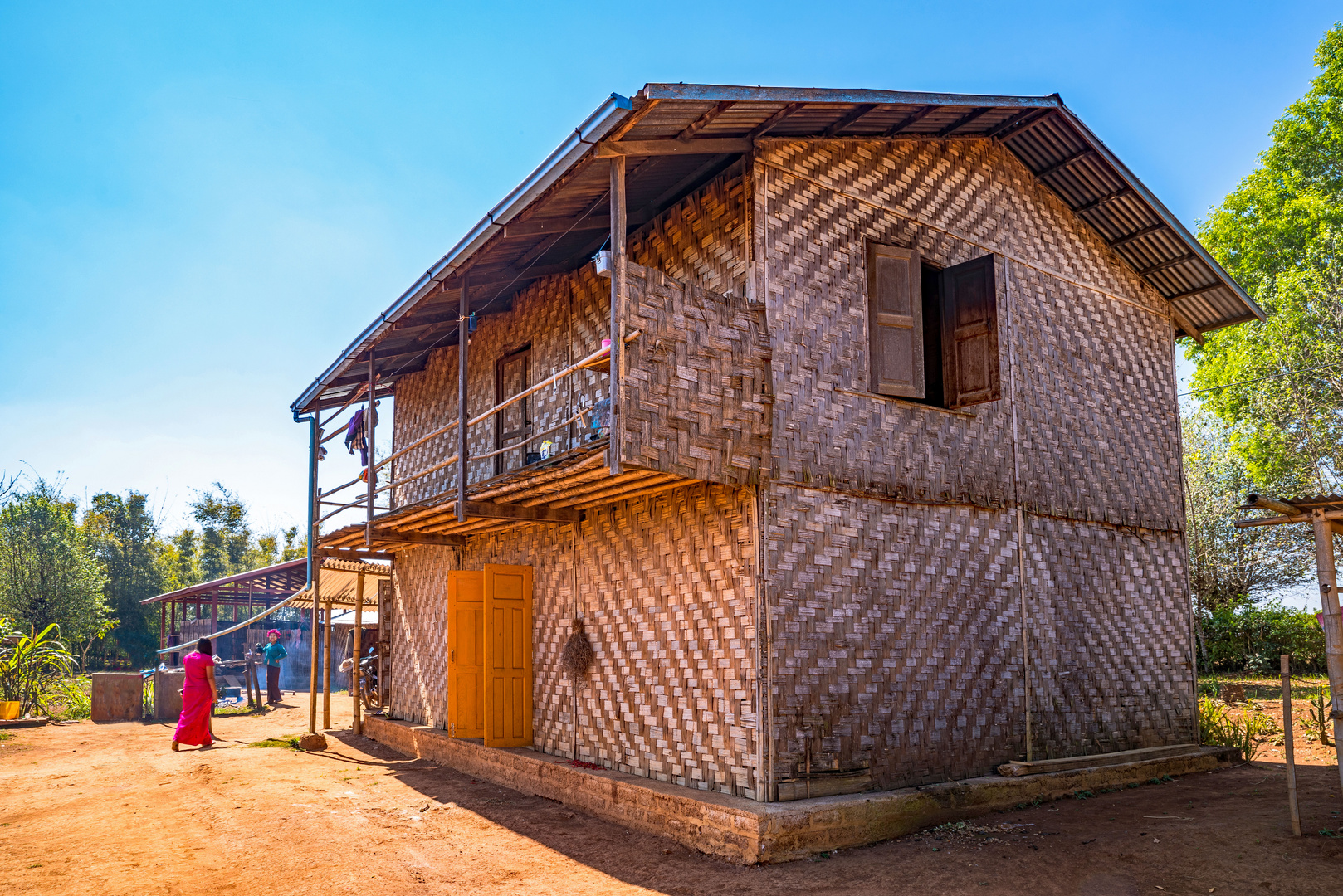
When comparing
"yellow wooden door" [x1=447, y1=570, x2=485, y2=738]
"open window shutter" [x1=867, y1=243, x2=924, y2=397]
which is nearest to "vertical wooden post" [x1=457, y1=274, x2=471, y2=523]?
"yellow wooden door" [x1=447, y1=570, x2=485, y2=738]

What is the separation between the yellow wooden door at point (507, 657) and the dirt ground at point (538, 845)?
578 millimetres

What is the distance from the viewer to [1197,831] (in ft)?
20.4

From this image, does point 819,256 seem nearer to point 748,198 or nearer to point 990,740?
point 748,198

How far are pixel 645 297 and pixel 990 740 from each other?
4599mm

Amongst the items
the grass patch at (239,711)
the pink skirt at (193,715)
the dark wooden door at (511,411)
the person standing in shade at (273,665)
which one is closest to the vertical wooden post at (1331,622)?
the dark wooden door at (511,411)

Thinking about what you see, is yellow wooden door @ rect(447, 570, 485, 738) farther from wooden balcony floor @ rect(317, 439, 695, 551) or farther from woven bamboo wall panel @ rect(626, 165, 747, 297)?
woven bamboo wall panel @ rect(626, 165, 747, 297)

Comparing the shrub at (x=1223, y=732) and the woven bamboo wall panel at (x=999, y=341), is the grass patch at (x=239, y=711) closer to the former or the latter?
the woven bamboo wall panel at (x=999, y=341)

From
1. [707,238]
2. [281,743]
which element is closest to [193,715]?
[281,743]

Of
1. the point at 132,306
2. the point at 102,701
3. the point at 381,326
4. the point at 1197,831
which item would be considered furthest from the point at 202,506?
the point at 1197,831

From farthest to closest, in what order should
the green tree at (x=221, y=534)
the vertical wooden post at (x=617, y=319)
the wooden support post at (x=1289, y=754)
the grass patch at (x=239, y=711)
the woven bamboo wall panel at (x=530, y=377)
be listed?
the green tree at (x=221, y=534), the grass patch at (x=239, y=711), the woven bamboo wall panel at (x=530, y=377), the wooden support post at (x=1289, y=754), the vertical wooden post at (x=617, y=319)

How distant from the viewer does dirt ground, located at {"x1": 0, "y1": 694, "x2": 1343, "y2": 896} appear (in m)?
5.30

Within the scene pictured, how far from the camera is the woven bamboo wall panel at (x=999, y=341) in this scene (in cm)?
681

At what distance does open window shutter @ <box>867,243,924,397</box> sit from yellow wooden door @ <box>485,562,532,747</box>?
409cm

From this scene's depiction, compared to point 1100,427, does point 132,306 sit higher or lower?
higher
